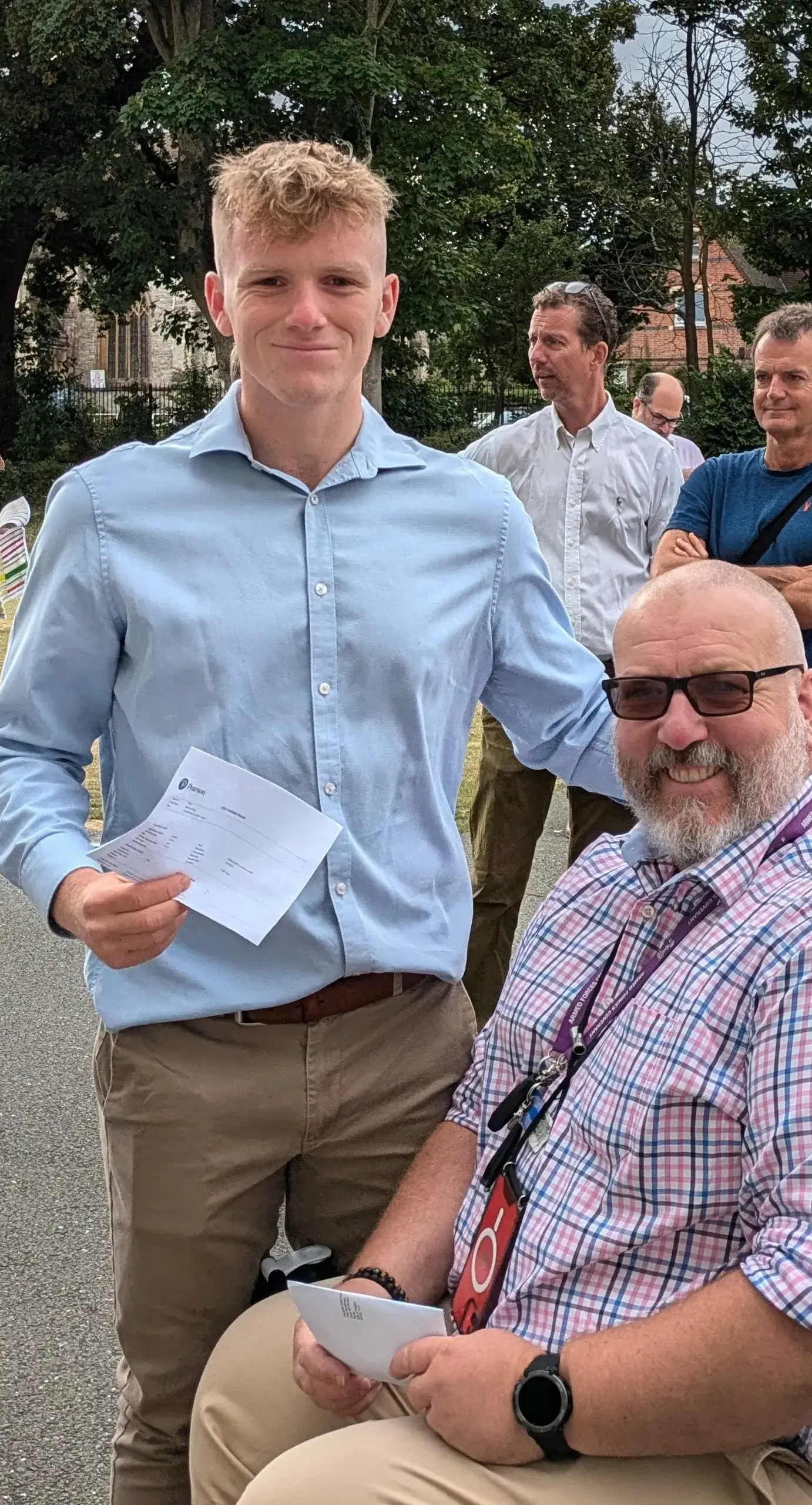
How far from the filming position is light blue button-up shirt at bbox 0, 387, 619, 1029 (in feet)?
6.48

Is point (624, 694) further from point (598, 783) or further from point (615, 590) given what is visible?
point (615, 590)

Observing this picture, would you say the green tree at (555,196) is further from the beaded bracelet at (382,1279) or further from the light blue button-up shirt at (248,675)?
the beaded bracelet at (382,1279)

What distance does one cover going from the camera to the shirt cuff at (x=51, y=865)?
1949 mm

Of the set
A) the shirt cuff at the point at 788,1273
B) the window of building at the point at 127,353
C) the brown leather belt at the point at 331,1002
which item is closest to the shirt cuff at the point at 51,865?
the brown leather belt at the point at 331,1002

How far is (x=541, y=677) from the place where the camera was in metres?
2.30

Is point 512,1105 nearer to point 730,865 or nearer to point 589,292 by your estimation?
point 730,865

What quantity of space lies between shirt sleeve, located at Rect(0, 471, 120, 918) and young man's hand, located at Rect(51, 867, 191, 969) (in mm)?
98

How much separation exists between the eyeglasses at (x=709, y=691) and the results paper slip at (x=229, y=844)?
518 millimetres

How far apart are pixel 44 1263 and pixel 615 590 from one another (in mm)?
2981

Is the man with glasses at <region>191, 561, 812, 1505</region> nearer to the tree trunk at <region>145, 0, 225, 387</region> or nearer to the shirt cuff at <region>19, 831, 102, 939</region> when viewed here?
the shirt cuff at <region>19, 831, 102, 939</region>

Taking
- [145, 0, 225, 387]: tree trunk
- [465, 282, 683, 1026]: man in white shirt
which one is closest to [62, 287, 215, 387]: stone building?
[145, 0, 225, 387]: tree trunk

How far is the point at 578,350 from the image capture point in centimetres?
541

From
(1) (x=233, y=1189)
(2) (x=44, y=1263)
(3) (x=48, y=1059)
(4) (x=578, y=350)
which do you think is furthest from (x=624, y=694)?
(4) (x=578, y=350)

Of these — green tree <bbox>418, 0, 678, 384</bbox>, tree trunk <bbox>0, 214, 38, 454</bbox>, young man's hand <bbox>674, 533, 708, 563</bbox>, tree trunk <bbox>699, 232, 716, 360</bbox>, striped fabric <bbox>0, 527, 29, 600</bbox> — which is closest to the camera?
young man's hand <bbox>674, 533, 708, 563</bbox>
